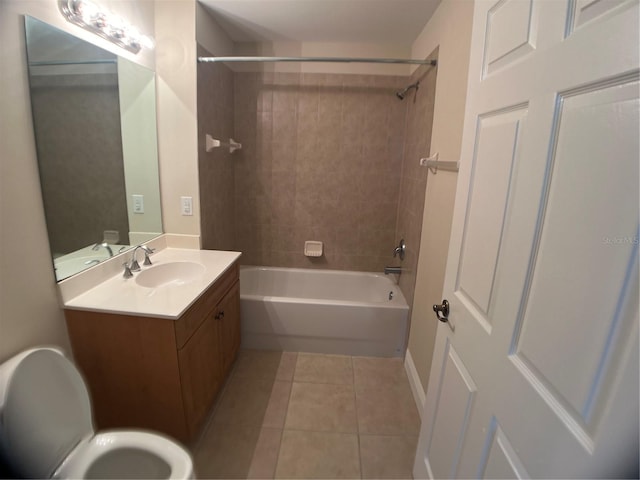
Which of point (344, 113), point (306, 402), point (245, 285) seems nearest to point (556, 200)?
point (306, 402)

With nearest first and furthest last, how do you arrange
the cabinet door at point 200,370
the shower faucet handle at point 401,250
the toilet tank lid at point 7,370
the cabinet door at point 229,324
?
the toilet tank lid at point 7,370 → the cabinet door at point 200,370 → the cabinet door at point 229,324 → the shower faucet handle at point 401,250

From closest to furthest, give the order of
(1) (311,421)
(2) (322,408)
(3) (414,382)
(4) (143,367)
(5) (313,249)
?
(4) (143,367), (1) (311,421), (2) (322,408), (3) (414,382), (5) (313,249)

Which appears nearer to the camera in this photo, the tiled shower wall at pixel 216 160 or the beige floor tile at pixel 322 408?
the beige floor tile at pixel 322 408

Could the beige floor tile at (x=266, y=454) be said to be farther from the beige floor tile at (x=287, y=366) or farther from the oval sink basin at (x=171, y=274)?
the oval sink basin at (x=171, y=274)

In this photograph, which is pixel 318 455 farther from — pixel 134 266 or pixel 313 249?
pixel 313 249

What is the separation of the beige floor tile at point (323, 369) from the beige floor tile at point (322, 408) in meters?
0.06

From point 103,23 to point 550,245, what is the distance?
1.97m

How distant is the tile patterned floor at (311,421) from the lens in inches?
61.7

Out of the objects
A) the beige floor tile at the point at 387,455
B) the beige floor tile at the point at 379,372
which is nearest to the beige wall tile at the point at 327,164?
the beige floor tile at the point at 379,372

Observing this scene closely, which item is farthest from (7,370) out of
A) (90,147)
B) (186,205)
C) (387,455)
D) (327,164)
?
(327,164)

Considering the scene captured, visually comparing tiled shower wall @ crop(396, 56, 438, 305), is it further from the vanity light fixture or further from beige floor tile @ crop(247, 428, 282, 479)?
the vanity light fixture

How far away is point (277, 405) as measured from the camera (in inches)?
76.2

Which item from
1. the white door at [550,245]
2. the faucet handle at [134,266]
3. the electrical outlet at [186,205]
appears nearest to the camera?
the white door at [550,245]

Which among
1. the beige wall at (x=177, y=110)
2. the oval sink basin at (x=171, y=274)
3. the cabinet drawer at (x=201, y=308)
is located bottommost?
the cabinet drawer at (x=201, y=308)
